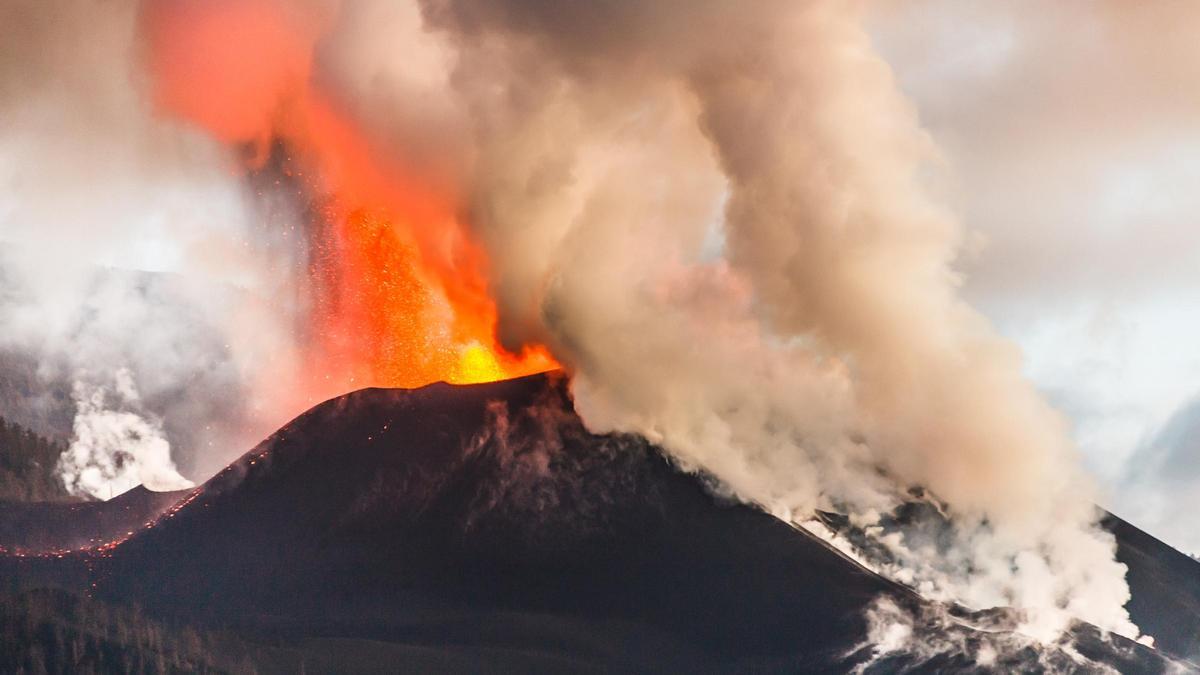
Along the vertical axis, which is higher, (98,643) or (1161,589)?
(1161,589)

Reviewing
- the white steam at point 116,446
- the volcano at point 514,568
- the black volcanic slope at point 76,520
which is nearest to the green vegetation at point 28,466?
the white steam at point 116,446

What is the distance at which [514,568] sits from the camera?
74688mm

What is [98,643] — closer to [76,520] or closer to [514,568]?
[514,568]

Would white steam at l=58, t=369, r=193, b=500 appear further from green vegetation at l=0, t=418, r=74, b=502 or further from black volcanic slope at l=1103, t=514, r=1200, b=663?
black volcanic slope at l=1103, t=514, r=1200, b=663

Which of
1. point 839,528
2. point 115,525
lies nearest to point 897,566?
point 839,528

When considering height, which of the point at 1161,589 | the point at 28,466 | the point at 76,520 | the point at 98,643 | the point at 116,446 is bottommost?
the point at 98,643

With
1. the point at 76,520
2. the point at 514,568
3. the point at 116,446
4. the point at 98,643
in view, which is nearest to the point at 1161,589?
the point at 514,568

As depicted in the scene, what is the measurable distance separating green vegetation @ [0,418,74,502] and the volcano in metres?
33.2

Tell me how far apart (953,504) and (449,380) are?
29.3 m

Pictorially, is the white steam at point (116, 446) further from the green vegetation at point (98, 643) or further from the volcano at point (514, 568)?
the green vegetation at point (98, 643)

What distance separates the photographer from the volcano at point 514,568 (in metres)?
66.2

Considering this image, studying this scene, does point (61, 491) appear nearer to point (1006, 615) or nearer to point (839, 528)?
point (839, 528)

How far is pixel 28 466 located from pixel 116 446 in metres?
7.96

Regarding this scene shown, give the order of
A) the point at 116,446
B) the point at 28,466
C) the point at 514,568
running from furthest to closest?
the point at 116,446
the point at 28,466
the point at 514,568
